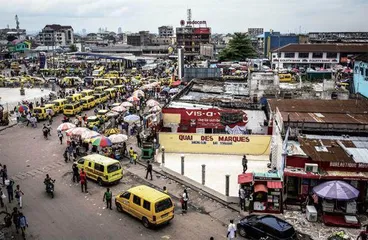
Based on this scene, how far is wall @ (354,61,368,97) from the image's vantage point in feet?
126

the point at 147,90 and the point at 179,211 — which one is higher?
the point at 147,90

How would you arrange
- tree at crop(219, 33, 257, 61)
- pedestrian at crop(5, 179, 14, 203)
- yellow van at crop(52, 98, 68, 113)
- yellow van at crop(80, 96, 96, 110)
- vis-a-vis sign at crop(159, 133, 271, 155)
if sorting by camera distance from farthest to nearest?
tree at crop(219, 33, 257, 61) < yellow van at crop(80, 96, 96, 110) < yellow van at crop(52, 98, 68, 113) < vis-a-vis sign at crop(159, 133, 271, 155) < pedestrian at crop(5, 179, 14, 203)

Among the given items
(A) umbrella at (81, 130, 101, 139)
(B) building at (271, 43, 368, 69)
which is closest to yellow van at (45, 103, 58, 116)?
(A) umbrella at (81, 130, 101, 139)

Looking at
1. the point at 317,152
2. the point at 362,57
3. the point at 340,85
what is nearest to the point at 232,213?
the point at 317,152

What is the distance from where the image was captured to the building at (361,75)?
38.4 metres

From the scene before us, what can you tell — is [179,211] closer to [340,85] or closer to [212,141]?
[212,141]

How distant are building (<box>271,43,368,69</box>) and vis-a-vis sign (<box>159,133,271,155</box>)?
1952 inches

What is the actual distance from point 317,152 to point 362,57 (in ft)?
82.9

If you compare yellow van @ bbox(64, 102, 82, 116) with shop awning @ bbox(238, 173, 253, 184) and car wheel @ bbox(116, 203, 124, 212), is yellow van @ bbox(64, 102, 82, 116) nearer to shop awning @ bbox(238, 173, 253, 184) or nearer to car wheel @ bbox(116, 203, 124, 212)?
car wheel @ bbox(116, 203, 124, 212)

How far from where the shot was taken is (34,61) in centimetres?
11069

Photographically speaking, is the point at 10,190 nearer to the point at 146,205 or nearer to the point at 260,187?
the point at 146,205

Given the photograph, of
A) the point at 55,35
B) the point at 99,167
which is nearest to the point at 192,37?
the point at 55,35

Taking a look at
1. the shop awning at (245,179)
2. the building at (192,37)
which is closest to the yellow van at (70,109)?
the shop awning at (245,179)

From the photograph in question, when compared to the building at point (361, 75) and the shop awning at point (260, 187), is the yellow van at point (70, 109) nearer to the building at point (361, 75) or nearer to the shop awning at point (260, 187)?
the shop awning at point (260, 187)
